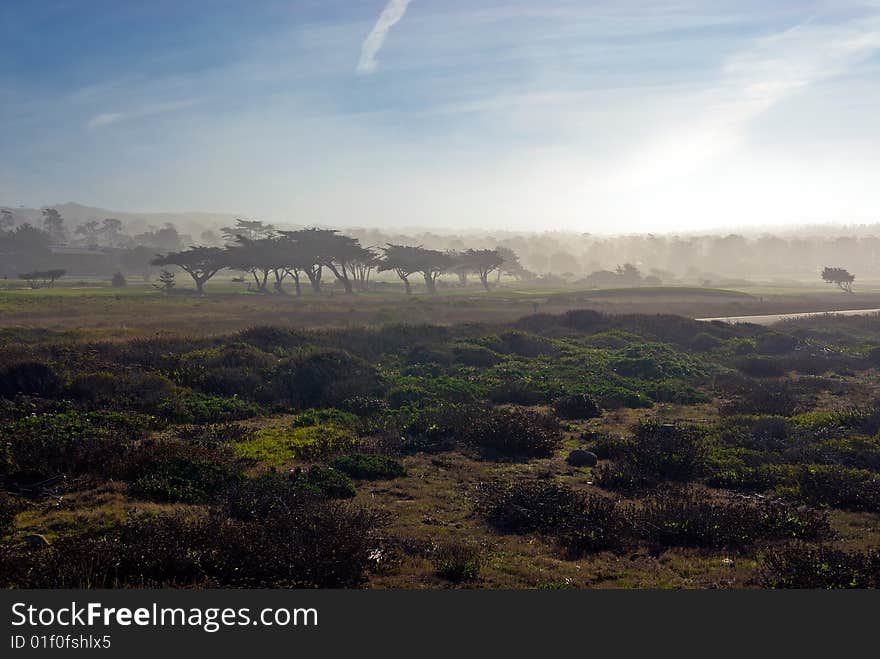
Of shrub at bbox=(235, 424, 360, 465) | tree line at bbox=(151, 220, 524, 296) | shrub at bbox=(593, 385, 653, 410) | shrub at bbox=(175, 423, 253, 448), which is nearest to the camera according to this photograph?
shrub at bbox=(235, 424, 360, 465)

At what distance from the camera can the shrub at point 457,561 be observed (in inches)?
296

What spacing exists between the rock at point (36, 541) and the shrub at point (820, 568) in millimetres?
9207

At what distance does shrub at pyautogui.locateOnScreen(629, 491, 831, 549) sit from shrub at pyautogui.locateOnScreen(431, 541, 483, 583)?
285 cm

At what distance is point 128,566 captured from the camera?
7043mm

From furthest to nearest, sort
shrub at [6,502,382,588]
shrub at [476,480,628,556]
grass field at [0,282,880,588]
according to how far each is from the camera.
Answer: shrub at [476,480,628,556], grass field at [0,282,880,588], shrub at [6,502,382,588]

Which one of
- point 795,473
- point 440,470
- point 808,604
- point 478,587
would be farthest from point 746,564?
point 440,470

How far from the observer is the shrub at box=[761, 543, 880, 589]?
706 cm

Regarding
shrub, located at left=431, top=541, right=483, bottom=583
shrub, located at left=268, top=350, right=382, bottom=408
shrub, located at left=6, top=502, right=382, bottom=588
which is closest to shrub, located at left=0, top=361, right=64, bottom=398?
shrub, located at left=268, top=350, right=382, bottom=408

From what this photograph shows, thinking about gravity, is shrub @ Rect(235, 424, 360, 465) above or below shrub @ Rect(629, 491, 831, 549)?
above

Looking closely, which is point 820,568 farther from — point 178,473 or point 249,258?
point 249,258

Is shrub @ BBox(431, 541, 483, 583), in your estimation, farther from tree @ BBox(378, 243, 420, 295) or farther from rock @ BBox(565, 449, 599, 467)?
tree @ BBox(378, 243, 420, 295)

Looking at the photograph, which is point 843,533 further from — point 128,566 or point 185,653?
point 128,566

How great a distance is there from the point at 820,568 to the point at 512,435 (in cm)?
764

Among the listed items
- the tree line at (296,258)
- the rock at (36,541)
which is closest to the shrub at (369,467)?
the rock at (36,541)
